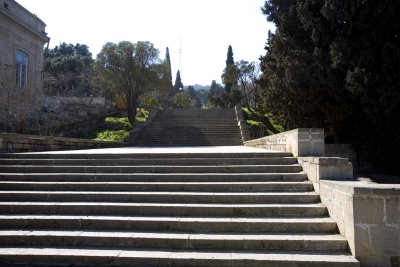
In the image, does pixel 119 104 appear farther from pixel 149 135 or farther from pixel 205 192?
pixel 205 192

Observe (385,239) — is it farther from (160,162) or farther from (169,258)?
(160,162)

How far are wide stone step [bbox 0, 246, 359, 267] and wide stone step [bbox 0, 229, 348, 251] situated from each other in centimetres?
14

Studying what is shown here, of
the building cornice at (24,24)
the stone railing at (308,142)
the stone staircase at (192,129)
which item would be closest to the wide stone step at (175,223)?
the stone railing at (308,142)

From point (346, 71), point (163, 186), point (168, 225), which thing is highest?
point (346, 71)

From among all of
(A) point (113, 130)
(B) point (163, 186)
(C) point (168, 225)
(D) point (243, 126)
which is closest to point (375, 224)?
(C) point (168, 225)

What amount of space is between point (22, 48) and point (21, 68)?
1344 mm

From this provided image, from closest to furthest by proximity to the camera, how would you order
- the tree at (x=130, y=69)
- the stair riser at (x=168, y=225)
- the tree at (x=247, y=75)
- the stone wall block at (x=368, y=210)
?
the stone wall block at (x=368, y=210)
the stair riser at (x=168, y=225)
the tree at (x=130, y=69)
the tree at (x=247, y=75)

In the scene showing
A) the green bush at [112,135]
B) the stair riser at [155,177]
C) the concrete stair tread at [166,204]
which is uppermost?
the green bush at [112,135]

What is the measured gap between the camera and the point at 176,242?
192 inches

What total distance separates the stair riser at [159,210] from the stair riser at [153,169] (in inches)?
59.0

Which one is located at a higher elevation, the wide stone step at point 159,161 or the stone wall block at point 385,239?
the wide stone step at point 159,161

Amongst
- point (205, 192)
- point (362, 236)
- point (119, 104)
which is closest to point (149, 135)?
point (119, 104)

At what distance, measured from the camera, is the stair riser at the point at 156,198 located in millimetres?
5903

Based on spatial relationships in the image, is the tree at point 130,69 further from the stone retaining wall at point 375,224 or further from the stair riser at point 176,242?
the stone retaining wall at point 375,224
